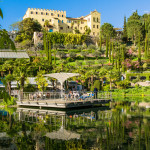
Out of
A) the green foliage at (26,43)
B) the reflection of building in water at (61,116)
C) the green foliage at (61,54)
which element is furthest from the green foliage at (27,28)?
the reflection of building in water at (61,116)

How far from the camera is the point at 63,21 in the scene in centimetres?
9388

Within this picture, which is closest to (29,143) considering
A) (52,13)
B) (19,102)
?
(19,102)

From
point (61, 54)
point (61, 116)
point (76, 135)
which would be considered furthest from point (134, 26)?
point (76, 135)

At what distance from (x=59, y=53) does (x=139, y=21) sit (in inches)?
1215

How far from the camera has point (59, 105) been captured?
22.7 metres

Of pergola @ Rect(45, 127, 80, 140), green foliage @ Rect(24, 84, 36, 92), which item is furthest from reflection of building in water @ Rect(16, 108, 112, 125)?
green foliage @ Rect(24, 84, 36, 92)

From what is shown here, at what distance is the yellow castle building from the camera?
294ft

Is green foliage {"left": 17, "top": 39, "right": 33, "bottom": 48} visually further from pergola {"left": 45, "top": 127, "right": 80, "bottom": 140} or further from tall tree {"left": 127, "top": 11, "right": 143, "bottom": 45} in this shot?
pergola {"left": 45, "top": 127, "right": 80, "bottom": 140}

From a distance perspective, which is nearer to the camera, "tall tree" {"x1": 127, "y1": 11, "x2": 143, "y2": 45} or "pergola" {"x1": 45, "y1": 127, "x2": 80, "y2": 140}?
"pergola" {"x1": 45, "y1": 127, "x2": 80, "y2": 140}

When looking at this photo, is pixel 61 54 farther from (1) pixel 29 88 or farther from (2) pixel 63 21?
(2) pixel 63 21

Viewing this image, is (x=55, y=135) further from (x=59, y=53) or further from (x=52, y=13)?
(x=52, y=13)

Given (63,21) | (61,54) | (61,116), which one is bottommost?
(61,116)

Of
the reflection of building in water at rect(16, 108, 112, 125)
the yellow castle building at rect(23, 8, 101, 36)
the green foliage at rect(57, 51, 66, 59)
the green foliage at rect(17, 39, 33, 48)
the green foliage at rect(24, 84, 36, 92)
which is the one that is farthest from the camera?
the yellow castle building at rect(23, 8, 101, 36)

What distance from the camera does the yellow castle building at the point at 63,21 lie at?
89.7 m
